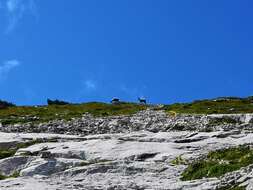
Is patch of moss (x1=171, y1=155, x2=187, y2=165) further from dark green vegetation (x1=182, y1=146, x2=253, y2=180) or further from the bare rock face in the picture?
dark green vegetation (x1=182, y1=146, x2=253, y2=180)

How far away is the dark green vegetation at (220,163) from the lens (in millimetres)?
26328

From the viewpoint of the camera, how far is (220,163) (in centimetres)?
2802

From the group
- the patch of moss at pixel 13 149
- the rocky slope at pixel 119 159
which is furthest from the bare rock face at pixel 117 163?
the patch of moss at pixel 13 149

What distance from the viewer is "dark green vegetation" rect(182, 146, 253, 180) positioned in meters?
26.3

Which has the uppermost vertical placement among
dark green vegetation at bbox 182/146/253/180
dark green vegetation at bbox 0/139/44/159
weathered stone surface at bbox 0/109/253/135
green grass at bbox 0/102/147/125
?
green grass at bbox 0/102/147/125

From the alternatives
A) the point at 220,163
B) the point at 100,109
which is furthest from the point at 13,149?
the point at 100,109

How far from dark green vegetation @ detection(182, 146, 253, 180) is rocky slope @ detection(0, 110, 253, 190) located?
0.64 m

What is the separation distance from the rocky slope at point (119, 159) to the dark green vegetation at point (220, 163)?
2.09 feet

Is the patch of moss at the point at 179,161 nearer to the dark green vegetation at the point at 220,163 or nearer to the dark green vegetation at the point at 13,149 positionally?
the dark green vegetation at the point at 220,163

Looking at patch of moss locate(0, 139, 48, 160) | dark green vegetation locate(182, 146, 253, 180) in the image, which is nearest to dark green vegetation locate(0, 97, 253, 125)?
patch of moss locate(0, 139, 48, 160)

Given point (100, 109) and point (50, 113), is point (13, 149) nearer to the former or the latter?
point (50, 113)

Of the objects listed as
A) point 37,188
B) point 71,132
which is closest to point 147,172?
point 37,188

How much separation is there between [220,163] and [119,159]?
626 centimetres

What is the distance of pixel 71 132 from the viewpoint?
49625 mm
